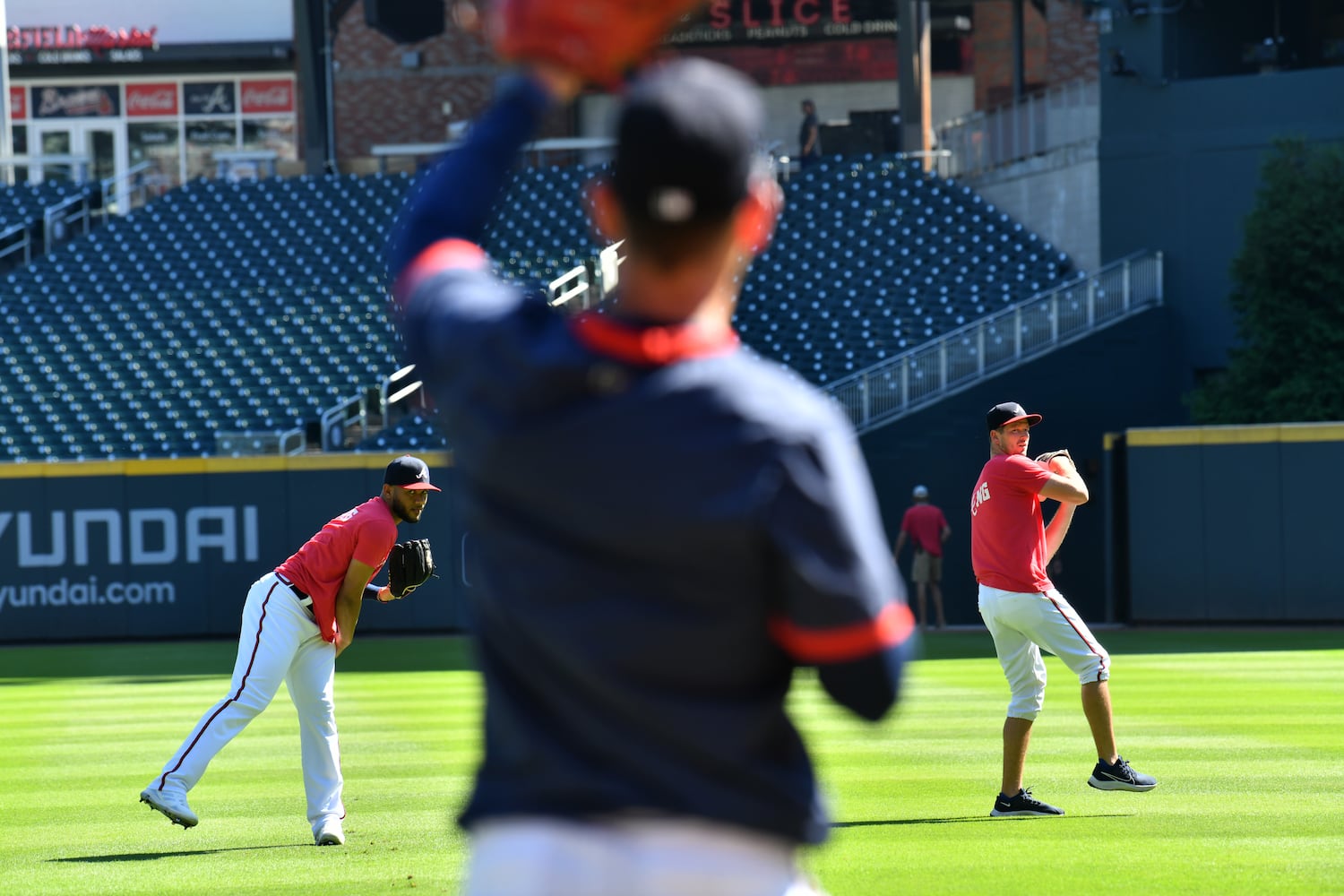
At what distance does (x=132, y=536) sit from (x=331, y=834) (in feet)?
60.5

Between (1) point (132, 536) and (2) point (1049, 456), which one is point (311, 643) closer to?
(2) point (1049, 456)

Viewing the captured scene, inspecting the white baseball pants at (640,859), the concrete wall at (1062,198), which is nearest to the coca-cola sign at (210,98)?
the concrete wall at (1062,198)

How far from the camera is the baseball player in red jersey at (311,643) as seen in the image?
28.4ft

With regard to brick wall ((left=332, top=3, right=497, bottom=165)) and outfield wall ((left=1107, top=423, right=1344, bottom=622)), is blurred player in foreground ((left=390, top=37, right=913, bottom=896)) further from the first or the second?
brick wall ((left=332, top=3, right=497, bottom=165))

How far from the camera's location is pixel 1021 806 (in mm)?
9266

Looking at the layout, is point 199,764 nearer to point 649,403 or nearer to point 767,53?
point 649,403

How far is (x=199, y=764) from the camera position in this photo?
8.82 m

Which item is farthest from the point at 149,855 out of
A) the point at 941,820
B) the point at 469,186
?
the point at 469,186

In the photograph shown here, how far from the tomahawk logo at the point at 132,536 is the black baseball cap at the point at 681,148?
24535 mm

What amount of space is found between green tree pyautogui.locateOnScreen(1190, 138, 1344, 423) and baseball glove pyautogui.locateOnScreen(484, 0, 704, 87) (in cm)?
2621

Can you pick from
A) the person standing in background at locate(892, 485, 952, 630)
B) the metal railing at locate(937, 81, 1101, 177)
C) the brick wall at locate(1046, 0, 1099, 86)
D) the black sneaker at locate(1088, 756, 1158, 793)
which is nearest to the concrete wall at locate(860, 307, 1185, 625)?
the person standing in background at locate(892, 485, 952, 630)

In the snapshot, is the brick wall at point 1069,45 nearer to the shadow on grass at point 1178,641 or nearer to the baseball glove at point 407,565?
the shadow on grass at point 1178,641

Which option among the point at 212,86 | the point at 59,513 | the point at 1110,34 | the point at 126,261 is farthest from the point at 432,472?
the point at 212,86

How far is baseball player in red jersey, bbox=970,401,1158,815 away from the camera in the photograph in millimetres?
9188
